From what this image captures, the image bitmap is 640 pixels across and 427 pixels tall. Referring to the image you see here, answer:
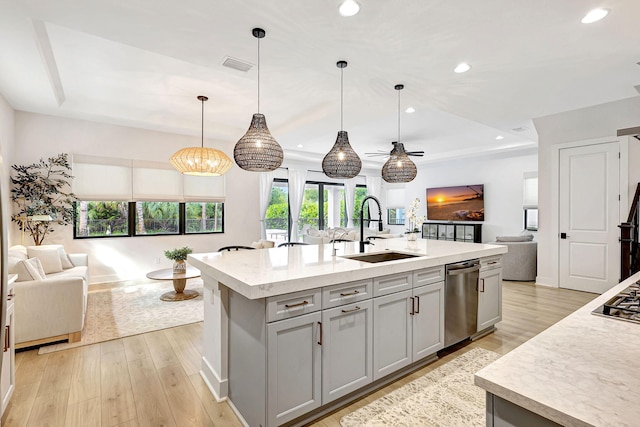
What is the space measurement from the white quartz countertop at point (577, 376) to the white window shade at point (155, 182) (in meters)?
6.33

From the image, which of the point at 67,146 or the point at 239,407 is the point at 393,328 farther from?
the point at 67,146

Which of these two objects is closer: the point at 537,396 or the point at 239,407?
the point at 537,396

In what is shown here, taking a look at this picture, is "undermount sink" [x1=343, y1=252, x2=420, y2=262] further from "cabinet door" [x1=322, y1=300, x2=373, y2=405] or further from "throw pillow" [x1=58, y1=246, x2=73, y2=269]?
"throw pillow" [x1=58, y1=246, x2=73, y2=269]

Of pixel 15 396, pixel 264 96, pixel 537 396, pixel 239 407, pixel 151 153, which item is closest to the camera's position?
pixel 537 396

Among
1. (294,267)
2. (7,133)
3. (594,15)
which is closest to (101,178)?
(7,133)

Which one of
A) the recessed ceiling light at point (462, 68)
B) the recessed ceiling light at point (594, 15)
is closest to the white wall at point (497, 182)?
the recessed ceiling light at point (462, 68)

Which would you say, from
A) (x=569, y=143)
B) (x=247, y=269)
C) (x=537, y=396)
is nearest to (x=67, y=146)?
(x=247, y=269)

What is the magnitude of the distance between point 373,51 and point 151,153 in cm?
472

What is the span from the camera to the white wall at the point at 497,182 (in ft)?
26.2

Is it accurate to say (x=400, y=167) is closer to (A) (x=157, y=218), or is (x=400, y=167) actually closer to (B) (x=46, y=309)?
(B) (x=46, y=309)

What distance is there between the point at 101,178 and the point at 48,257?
177 centimetres

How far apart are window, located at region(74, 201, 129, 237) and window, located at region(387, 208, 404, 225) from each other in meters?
8.29

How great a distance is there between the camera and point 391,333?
2324 millimetres

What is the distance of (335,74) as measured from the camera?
11.6 feet
